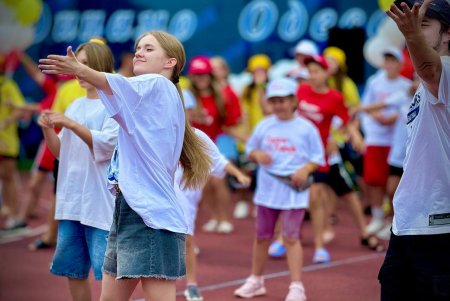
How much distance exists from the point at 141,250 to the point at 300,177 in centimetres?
286

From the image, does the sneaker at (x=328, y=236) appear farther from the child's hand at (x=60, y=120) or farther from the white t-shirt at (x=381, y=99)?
the child's hand at (x=60, y=120)

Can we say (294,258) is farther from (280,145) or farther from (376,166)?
(376,166)

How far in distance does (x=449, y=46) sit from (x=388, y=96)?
5816 millimetres

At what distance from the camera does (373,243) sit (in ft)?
28.8

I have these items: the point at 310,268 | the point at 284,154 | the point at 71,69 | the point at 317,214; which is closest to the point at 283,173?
the point at 284,154

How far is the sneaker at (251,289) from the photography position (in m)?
6.69

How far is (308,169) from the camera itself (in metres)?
6.74

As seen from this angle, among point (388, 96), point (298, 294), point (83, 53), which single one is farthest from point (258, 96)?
Answer: point (83, 53)

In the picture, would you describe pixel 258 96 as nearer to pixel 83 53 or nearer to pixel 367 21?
pixel 367 21

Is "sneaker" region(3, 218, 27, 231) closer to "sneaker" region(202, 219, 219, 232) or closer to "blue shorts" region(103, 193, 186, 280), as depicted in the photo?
"sneaker" region(202, 219, 219, 232)

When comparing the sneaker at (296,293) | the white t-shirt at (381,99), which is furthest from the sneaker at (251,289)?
the white t-shirt at (381,99)

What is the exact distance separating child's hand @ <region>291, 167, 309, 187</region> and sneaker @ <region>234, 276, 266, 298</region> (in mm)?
860

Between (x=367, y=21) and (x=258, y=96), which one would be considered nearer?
(x=258, y=96)

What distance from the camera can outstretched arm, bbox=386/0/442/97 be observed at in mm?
3465
